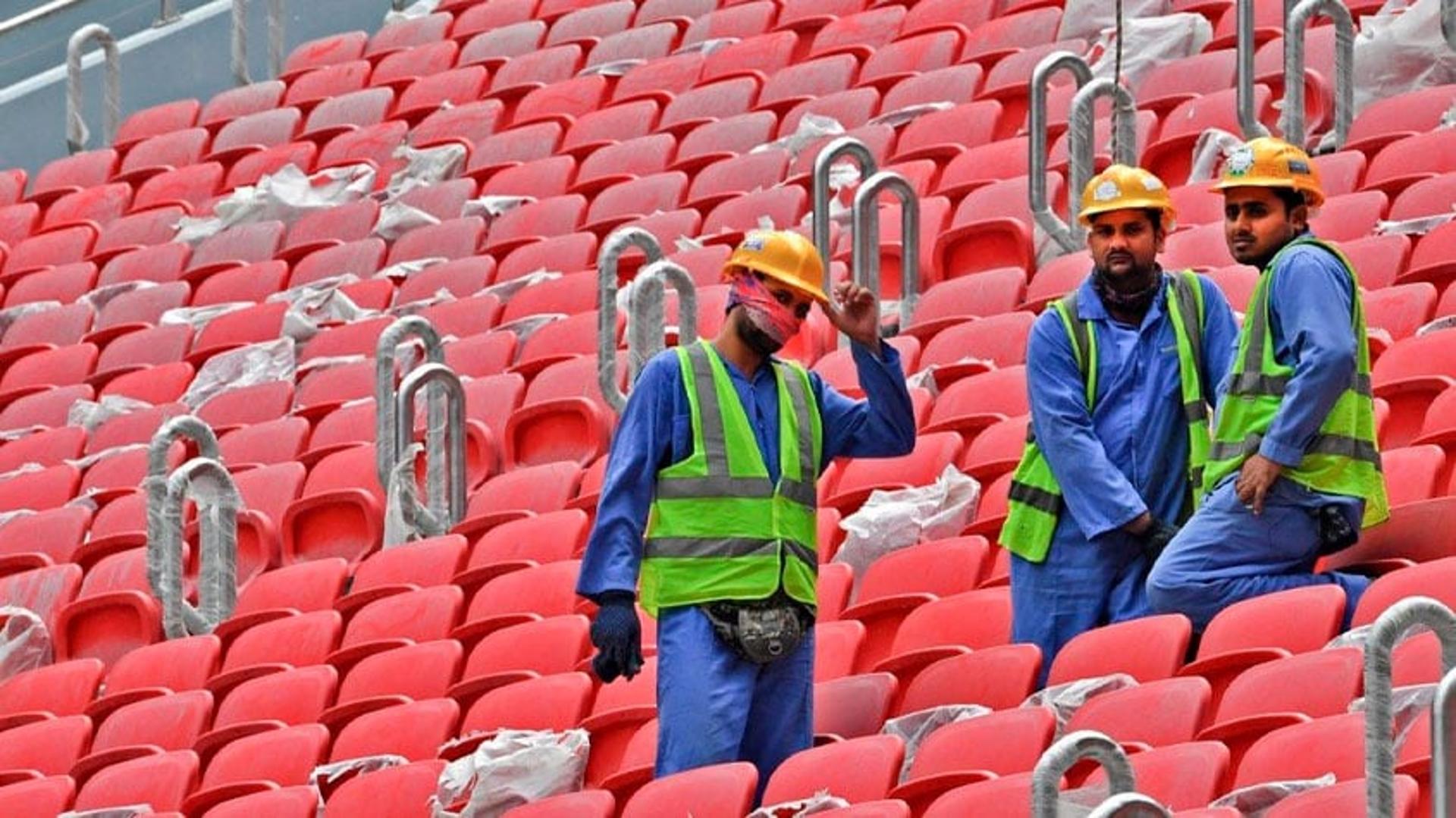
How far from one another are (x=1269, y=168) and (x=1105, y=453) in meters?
0.68

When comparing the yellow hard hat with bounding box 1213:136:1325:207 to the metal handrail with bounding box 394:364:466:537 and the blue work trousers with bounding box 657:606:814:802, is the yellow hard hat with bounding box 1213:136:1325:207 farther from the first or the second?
the metal handrail with bounding box 394:364:466:537

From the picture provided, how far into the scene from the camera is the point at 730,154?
1161 centimetres

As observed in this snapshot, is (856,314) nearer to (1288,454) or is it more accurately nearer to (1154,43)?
(1288,454)

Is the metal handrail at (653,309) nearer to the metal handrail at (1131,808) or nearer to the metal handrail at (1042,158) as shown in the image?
the metal handrail at (1042,158)

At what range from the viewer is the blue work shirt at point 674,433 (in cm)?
712

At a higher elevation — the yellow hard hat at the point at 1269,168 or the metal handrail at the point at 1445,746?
the yellow hard hat at the point at 1269,168

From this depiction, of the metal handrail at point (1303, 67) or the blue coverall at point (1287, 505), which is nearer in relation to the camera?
the blue coverall at point (1287, 505)

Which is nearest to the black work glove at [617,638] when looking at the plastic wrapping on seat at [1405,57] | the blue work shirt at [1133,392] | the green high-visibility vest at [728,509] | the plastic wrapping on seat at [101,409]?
the green high-visibility vest at [728,509]

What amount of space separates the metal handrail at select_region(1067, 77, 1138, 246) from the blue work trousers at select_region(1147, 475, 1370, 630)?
8.16ft

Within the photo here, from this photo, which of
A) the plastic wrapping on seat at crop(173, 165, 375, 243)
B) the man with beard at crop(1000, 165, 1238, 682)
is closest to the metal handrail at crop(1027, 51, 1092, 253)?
the man with beard at crop(1000, 165, 1238, 682)

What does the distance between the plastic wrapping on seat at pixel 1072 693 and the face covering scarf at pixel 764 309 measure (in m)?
1.00

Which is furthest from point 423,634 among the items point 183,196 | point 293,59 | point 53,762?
point 293,59

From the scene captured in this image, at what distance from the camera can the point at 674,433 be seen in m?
7.29

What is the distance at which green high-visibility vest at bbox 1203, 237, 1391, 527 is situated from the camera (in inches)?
271
